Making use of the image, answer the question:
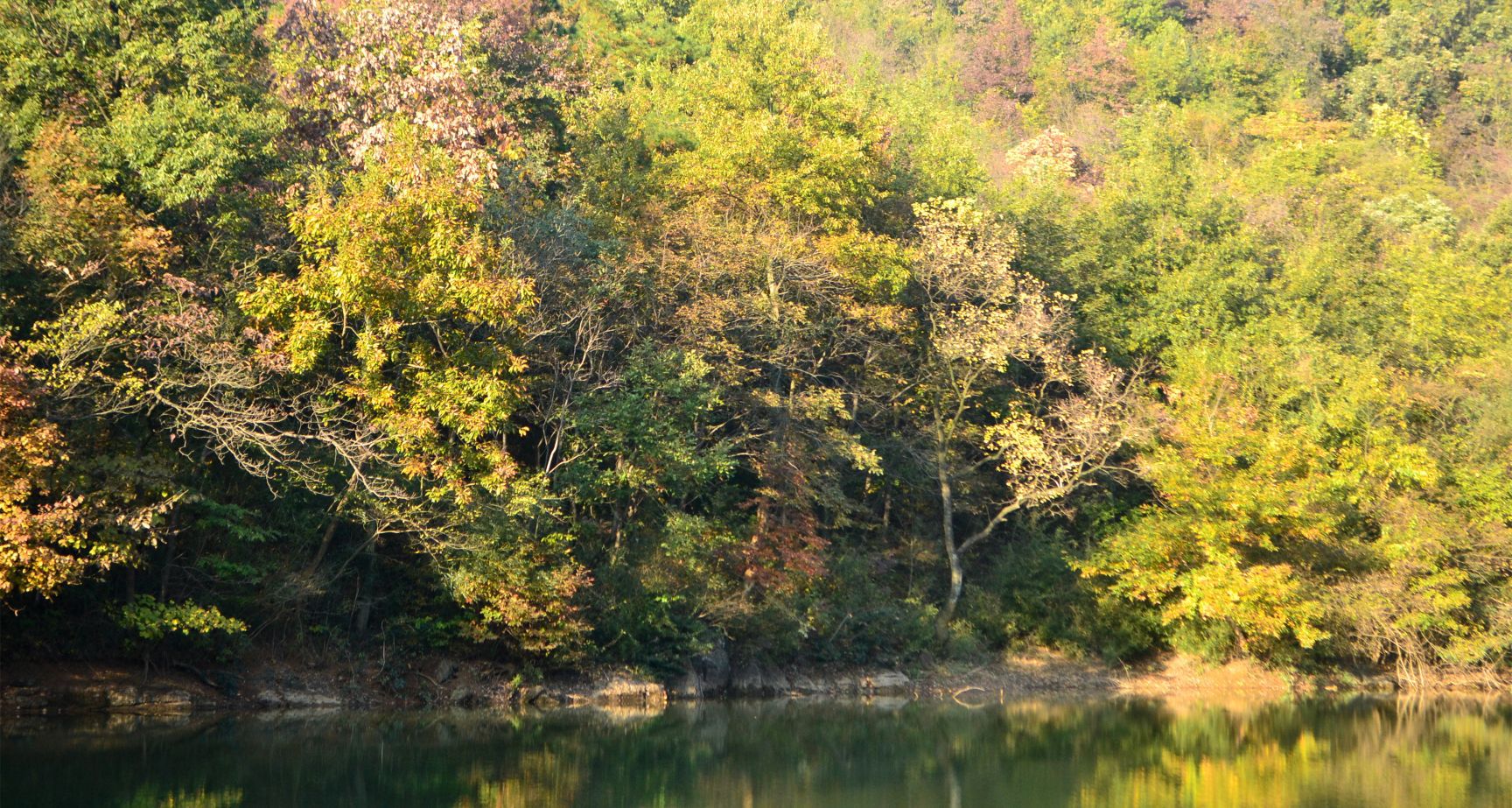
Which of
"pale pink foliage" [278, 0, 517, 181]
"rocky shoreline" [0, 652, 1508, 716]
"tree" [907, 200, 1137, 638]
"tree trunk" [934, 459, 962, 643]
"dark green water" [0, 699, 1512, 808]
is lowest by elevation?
"dark green water" [0, 699, 1512, 808]

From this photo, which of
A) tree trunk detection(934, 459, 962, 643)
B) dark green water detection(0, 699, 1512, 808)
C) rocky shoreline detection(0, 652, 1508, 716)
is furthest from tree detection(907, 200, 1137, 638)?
dark green water detection(0, 699, 1512, 808)

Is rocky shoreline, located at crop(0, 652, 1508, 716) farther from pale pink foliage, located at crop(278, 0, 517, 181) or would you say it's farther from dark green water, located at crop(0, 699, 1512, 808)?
pale pink foliage, located at crop(278, 0, 517, 181)

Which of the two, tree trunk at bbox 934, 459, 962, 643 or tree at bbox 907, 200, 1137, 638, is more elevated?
tree at bbox 907, 200, 1137, 638

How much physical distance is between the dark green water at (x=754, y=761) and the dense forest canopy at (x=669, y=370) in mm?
2219

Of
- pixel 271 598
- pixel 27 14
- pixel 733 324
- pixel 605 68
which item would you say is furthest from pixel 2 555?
pixel 605 68

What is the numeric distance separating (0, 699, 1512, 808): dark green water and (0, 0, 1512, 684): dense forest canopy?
2219 millimetres

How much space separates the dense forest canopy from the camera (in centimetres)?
2103

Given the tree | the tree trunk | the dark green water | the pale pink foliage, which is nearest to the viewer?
the dark green water

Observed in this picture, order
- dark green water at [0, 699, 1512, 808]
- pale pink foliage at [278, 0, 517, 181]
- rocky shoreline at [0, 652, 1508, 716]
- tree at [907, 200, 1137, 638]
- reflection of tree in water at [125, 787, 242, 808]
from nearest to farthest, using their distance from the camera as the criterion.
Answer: reflection of tree in water at [125, 787, 242, 808], dark green water at [0, 699, 1512, 808], rocky shoreline at [0, 652, 1508, 716], pale pink foliage at [278, 0, 517, 181], tree at [907, 200, 1137, 638]

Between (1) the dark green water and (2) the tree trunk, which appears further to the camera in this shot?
(2) the tree trunk

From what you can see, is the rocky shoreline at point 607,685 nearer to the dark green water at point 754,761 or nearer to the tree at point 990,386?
the dark green water at point 754,761

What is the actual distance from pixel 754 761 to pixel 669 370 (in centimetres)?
876

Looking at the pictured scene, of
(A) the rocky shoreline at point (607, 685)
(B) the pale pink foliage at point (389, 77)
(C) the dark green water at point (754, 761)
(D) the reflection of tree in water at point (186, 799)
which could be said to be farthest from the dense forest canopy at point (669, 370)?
(D) the reflection of tree in water at point (186, 799)

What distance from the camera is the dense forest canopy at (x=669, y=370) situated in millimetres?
21031
